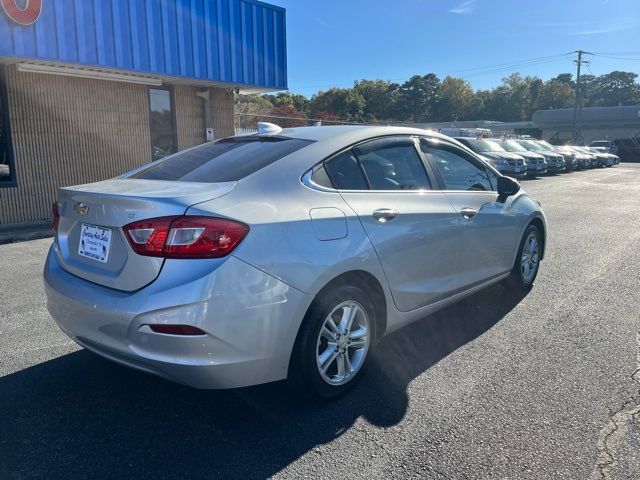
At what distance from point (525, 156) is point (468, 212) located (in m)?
19.0

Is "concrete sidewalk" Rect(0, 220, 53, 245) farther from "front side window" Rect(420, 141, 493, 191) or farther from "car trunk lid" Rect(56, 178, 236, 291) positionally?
"front side window" Rect(420, 141, 493, 191)

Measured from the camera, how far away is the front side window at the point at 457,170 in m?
4.07

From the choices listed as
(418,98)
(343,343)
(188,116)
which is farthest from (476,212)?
(418,98)

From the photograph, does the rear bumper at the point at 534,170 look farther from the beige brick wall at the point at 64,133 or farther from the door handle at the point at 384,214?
the door handle at the point at 384,214

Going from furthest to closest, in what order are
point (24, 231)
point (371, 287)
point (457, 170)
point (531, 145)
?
point (531, 145) → point (24, 231) → point (457, 170) → point (371, 287)

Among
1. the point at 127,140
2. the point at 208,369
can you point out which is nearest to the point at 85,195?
the point at 208,369

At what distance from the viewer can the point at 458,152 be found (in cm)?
443

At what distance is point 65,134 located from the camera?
10.2m

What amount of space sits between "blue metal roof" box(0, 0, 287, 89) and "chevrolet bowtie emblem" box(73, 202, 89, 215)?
23.1 feet

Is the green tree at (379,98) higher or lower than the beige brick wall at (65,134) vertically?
higher

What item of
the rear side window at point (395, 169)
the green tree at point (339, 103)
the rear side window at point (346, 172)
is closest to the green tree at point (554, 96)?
the green tree at point (339, 103)

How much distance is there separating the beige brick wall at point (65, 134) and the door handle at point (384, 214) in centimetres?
878

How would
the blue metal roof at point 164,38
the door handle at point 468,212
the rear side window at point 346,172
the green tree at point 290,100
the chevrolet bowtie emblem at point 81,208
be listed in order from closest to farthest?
the chevrolet bowtie emblem at point 81,208, the rear side window at point 346,172, the door handle at point 468,212, the blue metal roof at point 164,38, the green tree at point 290,100

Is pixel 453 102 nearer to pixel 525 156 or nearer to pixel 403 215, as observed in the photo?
pixel 525 156
